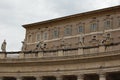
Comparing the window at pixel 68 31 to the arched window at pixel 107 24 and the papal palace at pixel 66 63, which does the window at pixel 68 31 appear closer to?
the arched window at pixel 107 24

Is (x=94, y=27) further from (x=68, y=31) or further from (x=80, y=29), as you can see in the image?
(x=68, y=31)

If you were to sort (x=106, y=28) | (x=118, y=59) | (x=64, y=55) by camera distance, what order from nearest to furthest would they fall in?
(x=118, y=59), (x=64, y=55), (x=106, y=28)

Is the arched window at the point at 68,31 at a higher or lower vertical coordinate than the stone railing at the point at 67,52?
higher

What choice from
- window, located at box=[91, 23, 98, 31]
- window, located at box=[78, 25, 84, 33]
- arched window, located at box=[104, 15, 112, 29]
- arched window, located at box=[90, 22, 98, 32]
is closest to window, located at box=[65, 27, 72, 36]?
window, located at box=[78, 25, 84, 33]

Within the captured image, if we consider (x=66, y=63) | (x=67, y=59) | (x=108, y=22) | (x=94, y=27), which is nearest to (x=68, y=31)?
(x=94, y=27)

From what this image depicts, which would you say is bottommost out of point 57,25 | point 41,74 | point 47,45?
point 41,74

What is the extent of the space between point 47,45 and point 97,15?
13.6 meters

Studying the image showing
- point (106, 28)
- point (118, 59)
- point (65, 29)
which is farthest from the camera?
point (65, 29)

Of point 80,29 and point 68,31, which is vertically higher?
point 80,29

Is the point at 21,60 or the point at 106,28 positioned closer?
the point at 21,60

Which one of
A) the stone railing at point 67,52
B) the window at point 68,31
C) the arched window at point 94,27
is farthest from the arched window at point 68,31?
the stone railing at point 67,52

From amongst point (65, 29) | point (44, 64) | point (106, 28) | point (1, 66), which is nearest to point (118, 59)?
point (44, 64)

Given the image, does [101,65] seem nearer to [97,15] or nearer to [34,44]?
[97,15]

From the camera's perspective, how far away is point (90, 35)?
66.8 meters
